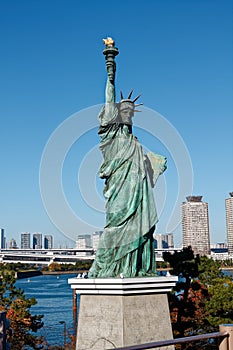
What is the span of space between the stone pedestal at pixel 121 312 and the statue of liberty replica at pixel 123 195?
39 centimetres

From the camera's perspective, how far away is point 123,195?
858cm

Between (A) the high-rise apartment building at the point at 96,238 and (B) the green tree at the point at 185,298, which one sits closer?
(A) the high-rise apartment building at the point at 96,238

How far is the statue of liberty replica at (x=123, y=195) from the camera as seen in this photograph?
835cm

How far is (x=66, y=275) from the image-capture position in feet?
223

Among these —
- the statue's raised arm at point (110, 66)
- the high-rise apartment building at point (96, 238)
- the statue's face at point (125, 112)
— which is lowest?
the high-rise apartment building at point (96, 238)

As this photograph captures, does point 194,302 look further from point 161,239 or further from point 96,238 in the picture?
point 161,239

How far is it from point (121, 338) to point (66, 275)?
6231 cm

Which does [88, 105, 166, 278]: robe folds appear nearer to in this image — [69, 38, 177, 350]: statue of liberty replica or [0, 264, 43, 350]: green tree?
[69, 38, 177, 350]: statue of liberty replica

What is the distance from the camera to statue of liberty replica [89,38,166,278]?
27.4 feet

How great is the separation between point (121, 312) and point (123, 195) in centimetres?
217

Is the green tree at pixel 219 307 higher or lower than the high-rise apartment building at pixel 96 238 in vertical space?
lower

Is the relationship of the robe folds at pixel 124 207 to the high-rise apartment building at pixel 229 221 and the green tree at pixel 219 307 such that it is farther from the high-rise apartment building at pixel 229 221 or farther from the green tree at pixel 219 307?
the high-rise apartment building at pixel 229 221

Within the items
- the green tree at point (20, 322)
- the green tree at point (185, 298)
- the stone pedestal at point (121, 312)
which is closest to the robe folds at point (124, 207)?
the stone pedestal at point (121, 312)

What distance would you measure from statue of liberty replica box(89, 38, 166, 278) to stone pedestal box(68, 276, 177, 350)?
1.29ft
